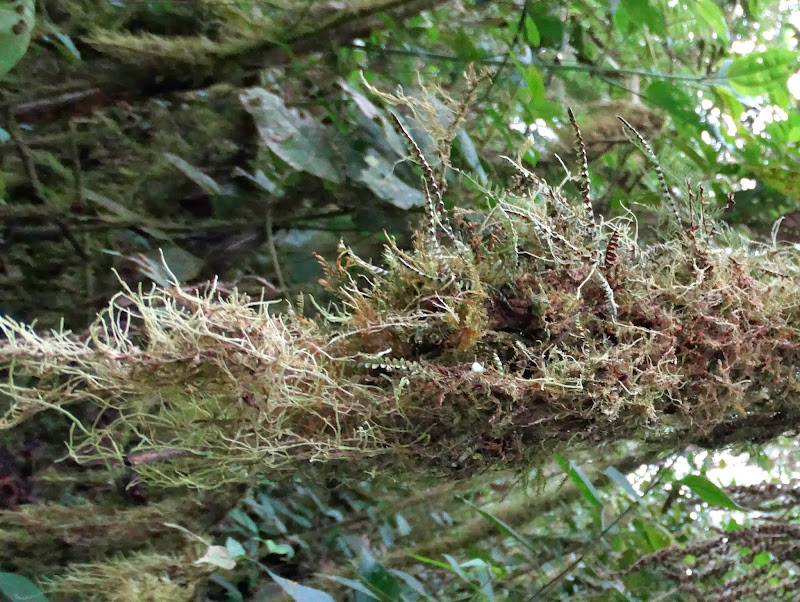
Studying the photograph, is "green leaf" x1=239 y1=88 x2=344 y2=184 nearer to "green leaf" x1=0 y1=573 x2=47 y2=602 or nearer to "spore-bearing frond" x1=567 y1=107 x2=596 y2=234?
"spore-bearing frond" x1=567 y1=107 x2=596 y2=234

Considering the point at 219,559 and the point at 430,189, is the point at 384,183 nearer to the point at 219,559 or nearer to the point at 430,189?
the point at 430,189

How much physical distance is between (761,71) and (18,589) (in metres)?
1.07

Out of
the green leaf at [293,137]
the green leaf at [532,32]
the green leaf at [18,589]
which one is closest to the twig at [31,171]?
the green leaf at [293,137]

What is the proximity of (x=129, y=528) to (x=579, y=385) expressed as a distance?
25.5 inches

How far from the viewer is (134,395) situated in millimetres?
417

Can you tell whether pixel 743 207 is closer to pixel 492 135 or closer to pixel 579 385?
pixel 492 135

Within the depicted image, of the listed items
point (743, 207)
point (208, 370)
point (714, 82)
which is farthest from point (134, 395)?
point (743, 207)

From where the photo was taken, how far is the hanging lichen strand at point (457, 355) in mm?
384

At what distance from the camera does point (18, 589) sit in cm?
55

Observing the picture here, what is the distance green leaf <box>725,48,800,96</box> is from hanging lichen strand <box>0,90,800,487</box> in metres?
0.35

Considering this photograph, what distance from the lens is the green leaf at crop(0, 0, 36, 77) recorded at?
0.46 metres

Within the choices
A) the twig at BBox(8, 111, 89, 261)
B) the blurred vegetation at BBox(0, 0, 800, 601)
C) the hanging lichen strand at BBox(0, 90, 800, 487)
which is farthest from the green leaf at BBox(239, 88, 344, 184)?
the twig at BBox(8, 111, 89, 261)

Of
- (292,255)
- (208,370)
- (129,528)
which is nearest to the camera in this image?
(208,370)

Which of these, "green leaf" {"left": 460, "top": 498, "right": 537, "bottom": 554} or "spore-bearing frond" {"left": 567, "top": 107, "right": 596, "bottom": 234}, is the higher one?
"spore-bearing frond" {"left": 567, "top": 107, "right": 596, "bottom": 234}
